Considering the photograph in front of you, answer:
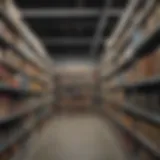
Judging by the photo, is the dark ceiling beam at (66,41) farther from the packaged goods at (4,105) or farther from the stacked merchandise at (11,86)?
the packaged goods at (4,105)

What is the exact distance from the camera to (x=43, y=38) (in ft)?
32.4

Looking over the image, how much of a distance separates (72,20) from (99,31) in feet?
4.02

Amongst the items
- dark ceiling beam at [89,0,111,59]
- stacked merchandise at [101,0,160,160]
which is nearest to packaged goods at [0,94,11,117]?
stacked merchandise at [101,0,160,160]

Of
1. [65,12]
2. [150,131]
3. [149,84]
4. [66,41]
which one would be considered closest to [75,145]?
[150,131]

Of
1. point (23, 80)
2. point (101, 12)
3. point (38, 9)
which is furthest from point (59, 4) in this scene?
point (23, 80)

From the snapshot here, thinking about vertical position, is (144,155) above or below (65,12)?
below

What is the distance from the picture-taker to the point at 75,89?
12.3m

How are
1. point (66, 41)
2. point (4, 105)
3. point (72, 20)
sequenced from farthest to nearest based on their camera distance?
point (66, 41), point (72, 20), point (4, 105)

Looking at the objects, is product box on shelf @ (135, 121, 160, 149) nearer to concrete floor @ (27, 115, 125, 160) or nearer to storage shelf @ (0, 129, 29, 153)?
concrete floor @ (27, 115, 125, 160)

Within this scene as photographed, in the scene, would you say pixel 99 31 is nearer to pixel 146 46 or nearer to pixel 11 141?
pixel 146 46

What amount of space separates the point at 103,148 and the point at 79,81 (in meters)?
7.34

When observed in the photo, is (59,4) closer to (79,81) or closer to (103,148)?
(103,148)

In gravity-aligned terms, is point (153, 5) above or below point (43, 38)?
below

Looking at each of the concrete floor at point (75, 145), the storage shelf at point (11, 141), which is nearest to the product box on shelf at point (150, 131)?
the concrete floor at point (75, 145)
